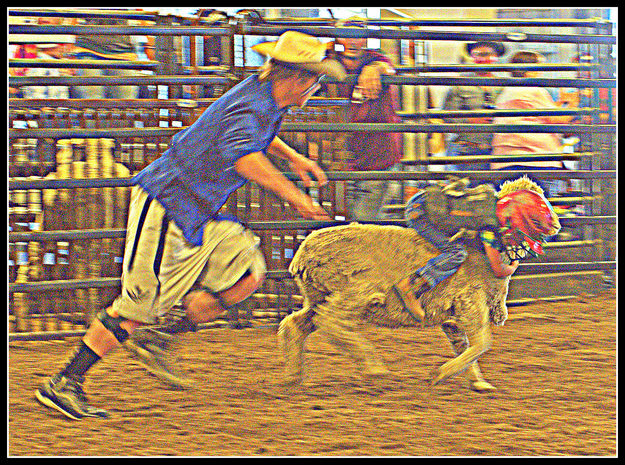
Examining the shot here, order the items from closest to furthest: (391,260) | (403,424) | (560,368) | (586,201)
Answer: (403,424)
(391,260)
(560,368)
(586,201)

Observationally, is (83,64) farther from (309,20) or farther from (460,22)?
(460,22)

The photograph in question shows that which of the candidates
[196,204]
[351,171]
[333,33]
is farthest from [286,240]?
[333,33]

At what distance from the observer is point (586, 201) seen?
17.7ft

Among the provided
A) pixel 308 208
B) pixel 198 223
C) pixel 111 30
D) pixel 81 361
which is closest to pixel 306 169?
pixel 308 208

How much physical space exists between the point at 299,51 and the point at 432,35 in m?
1.13

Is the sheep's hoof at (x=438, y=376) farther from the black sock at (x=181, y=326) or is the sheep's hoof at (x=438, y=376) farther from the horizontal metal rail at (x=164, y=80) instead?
the horizontal metal rail at (x=164, y=80)

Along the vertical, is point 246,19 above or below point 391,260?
above

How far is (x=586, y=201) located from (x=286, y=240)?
7.35 ft

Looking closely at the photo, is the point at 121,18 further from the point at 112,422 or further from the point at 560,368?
the point at 560,368

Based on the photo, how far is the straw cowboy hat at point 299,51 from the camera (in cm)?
400

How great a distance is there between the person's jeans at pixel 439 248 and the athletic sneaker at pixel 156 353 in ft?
4.69

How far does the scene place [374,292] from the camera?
4.05 metres

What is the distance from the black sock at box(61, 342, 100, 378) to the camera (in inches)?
153

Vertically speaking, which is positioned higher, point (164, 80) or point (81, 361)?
point (164, 80)
